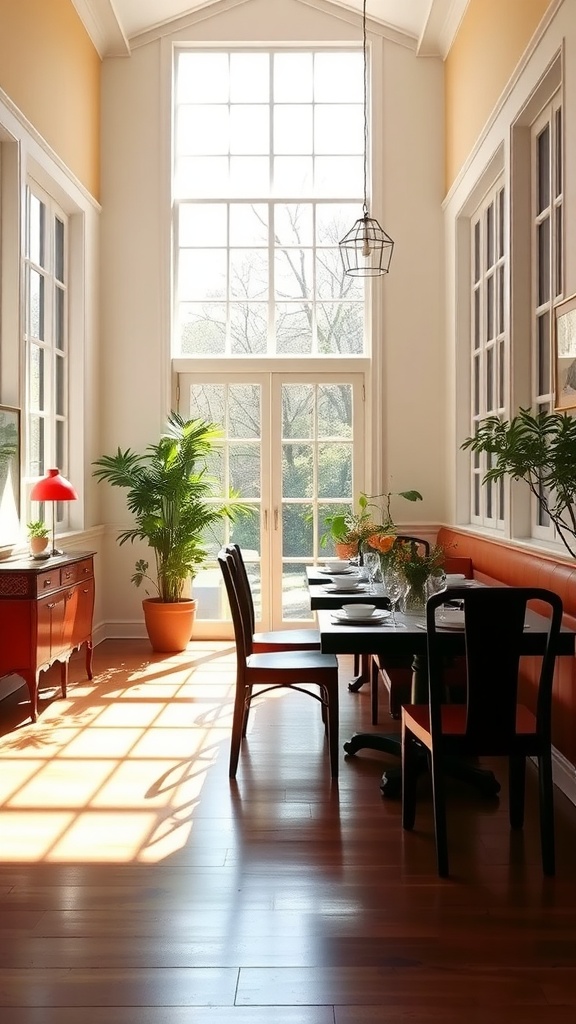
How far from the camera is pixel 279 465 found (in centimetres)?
805

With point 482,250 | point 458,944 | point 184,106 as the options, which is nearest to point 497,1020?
point 458,944

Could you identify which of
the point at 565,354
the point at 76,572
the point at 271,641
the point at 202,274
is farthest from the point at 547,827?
the point at 202,274

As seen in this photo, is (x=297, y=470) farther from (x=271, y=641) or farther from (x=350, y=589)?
(x=271, y=641)

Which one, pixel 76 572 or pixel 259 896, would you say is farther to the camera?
Result: pixel 76 572

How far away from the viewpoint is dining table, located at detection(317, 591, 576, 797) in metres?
3.24

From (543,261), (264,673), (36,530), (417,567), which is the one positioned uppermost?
(543,261)

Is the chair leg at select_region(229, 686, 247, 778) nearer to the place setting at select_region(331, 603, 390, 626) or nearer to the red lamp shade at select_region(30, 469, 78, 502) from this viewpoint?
the place setting at select_region(331, 603, 390, 626)

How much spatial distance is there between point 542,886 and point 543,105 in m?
4.02

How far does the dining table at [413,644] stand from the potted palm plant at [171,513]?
3144mm

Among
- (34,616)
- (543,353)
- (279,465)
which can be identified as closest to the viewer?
(34,616)

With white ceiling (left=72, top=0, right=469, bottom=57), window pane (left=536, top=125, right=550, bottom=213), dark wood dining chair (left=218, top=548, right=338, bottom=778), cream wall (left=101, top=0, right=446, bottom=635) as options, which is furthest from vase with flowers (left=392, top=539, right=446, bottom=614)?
white ceiling (left=72, top=0, right=469, bottom=57)

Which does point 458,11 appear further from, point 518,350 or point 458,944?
point 458,944

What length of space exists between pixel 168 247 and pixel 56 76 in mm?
1709

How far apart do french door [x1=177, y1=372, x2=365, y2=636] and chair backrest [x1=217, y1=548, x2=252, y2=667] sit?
3.43 meters
